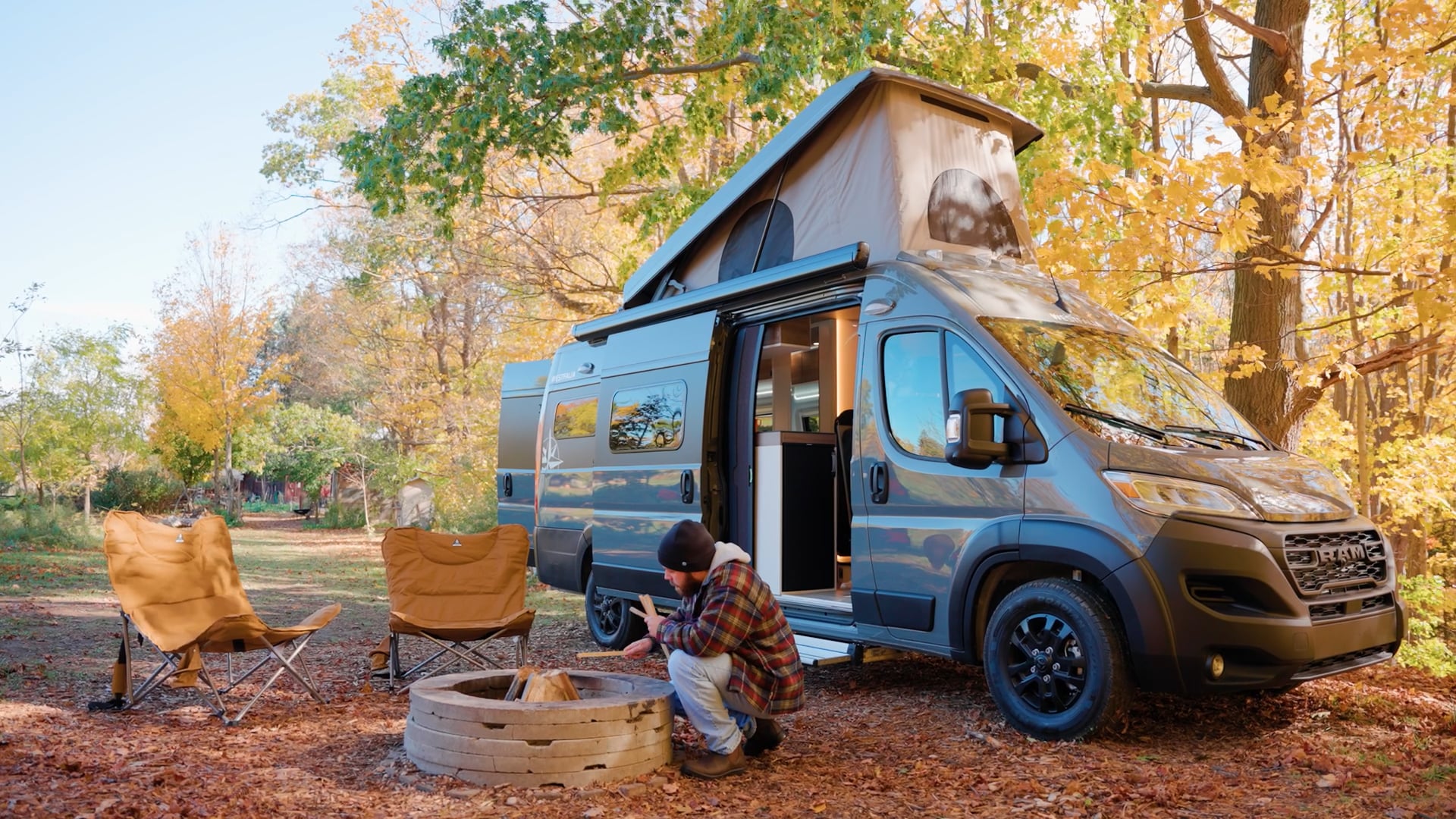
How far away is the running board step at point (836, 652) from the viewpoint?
6.56 meters

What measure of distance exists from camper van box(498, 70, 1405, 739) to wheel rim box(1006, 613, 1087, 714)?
0.04 feet

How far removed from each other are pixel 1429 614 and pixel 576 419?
981 centimetres

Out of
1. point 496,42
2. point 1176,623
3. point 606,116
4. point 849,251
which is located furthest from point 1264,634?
point 496,42

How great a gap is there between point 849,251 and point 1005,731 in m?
2.77

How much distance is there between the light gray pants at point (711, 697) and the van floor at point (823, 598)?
1.78 metres

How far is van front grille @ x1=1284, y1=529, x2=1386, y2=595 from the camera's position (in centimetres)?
518

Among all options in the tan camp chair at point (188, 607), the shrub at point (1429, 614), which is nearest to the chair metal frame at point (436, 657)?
the tan camp chair at point (188, 607)

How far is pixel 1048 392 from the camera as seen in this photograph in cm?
561

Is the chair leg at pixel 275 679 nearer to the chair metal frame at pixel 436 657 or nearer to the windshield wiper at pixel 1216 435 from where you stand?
the chair metal frame at pixel 436 657

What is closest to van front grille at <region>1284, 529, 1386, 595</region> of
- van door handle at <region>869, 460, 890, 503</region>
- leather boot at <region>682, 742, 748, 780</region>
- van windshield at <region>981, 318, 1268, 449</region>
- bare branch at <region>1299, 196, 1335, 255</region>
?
van windshield at <region>981, 318, 1268, 449</region>

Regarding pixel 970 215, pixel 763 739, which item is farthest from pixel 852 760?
pixel 970 215

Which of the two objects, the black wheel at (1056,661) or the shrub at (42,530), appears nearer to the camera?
the black wheel at (1056,661)

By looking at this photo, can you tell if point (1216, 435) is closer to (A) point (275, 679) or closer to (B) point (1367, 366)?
(B) point (1367, 366)

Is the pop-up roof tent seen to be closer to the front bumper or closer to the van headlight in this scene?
the van headlight
